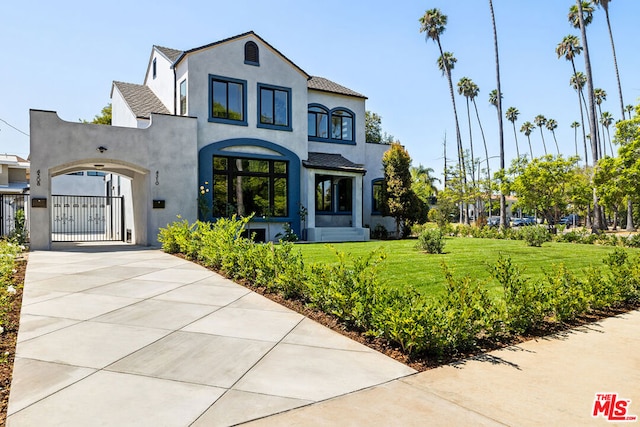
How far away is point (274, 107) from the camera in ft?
65.2

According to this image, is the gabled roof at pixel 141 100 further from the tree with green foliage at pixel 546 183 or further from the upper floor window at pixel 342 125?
the tree with green foliage at pixel 546 183

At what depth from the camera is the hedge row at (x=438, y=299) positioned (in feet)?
15.1

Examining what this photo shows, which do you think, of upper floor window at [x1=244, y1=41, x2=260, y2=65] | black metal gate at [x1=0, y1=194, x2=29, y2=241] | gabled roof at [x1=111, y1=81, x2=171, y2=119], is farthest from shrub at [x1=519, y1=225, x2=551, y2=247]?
black metal gate at [x1=0, y1=194, x2=29, y2=241]

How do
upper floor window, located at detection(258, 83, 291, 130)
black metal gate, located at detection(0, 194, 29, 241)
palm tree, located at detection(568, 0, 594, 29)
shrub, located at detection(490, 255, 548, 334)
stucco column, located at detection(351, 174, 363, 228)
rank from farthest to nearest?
palm tree, located at detection(568, 0, 594, 29), stucco column, located at detection(351, 174, 363, 228), upper floor window, located at detection(258, 83, 291, 130), black metal gate, located at detection(0, 194, 29, 241), shrub, located at detection(490, 255, 548, 334)

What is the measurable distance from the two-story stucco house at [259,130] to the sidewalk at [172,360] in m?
11.4

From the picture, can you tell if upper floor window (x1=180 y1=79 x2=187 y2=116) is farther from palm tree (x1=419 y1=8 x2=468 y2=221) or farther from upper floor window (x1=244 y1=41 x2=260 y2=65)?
palm tree (x1=419 y1=8 x2=468 y2=221)

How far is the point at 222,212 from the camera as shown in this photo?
1833cm

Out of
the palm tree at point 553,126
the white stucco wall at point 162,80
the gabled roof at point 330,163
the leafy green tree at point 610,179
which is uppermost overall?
the palm tree at point 553,126

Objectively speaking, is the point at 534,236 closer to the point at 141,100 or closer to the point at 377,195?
the point at 377,195

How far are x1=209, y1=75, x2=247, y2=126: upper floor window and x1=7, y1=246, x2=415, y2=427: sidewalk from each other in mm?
12403

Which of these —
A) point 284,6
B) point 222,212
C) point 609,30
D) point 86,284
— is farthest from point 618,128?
point 609,30

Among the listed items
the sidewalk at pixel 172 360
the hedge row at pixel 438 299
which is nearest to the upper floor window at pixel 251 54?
the hedge row at pixel 438 299

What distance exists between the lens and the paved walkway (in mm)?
3139

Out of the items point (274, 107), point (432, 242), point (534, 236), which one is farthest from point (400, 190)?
point (432, 242)
